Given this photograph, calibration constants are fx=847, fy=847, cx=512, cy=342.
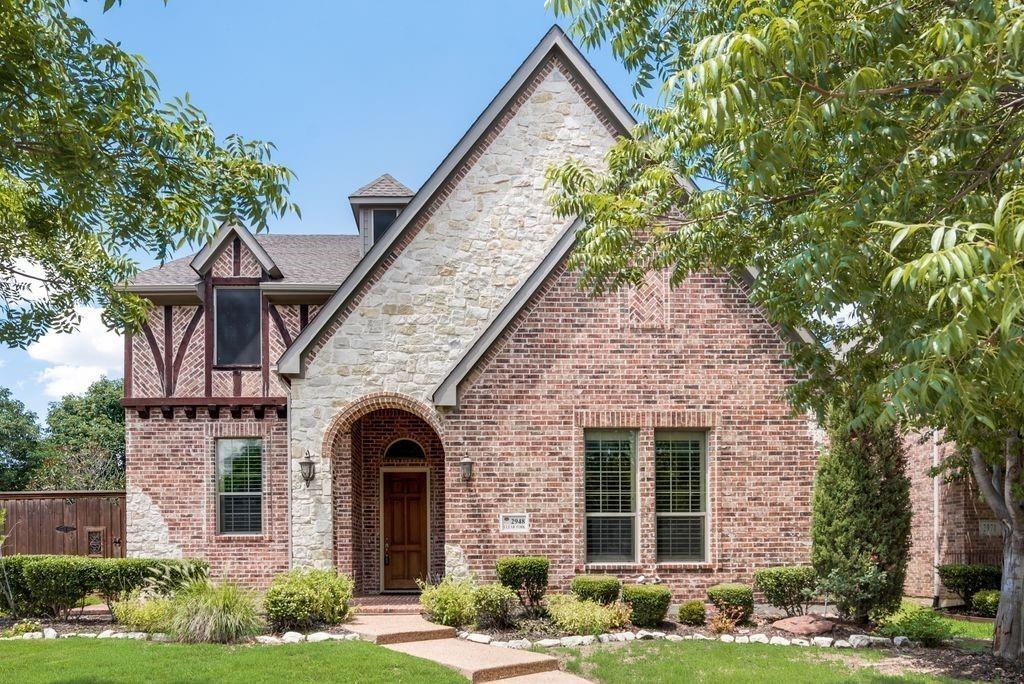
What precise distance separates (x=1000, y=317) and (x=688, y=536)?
31.1 feet

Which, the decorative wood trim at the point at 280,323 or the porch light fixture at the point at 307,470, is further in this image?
the decorative wood trim at the point at 280,323

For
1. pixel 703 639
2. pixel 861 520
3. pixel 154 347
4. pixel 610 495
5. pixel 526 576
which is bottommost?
pixel 703 639

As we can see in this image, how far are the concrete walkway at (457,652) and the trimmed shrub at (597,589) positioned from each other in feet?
6.05

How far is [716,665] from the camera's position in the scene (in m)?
9.90

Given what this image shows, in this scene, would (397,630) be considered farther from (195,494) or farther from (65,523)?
(65,523)

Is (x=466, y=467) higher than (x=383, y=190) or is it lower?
lower

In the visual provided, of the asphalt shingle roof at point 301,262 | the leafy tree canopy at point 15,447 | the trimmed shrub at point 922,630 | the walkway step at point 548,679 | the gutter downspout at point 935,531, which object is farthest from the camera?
the leafy tree canopy at point 15,447

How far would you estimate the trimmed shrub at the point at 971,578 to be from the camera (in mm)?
14688

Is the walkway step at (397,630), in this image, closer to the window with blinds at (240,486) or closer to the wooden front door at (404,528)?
the wooden front door at (404,528)

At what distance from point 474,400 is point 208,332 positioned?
7.04 m

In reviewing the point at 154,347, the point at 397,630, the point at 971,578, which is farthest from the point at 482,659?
the point at 154,347

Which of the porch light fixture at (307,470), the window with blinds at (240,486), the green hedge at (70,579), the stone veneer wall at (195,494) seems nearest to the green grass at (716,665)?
the porch light fixture at (307,470)

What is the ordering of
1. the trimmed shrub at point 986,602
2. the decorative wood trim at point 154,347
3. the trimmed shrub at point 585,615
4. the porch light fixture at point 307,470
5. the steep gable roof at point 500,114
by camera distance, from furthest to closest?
the decorative wood trim at point 154,347
the steep gable roof at point 500,114
the porch light fixture at point 307,470
the trimmed shrub at point 986,602
the trimmed shrub at point 585,615

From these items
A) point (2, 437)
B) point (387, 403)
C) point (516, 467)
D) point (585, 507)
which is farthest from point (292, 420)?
point (2, 437)
